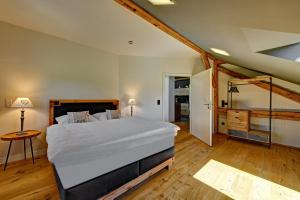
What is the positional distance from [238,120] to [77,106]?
4185 mm

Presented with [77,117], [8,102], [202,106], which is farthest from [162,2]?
[8,102]

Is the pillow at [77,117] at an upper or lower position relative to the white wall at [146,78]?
lower

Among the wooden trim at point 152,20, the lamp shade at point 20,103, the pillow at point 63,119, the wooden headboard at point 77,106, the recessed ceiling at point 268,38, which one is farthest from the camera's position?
the wooden headboard at point 77,106

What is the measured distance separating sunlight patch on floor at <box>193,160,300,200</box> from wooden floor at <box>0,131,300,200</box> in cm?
10

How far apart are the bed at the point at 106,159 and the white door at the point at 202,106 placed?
169 centimetres

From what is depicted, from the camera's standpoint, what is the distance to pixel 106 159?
1.65 metres

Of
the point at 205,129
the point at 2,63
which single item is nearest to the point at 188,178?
A: the point at 205,129

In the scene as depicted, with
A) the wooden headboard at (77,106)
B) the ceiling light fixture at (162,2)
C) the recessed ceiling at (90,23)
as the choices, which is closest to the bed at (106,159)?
the wooden headboard at (77,106)

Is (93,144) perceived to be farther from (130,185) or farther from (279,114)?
(279,114)

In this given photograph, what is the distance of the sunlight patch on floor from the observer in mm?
1845

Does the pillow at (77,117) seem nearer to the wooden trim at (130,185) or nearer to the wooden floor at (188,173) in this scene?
the wooden floor at (188,173)

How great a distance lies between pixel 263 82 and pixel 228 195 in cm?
342

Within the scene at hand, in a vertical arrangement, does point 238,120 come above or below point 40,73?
below

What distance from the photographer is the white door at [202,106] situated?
3.65m
